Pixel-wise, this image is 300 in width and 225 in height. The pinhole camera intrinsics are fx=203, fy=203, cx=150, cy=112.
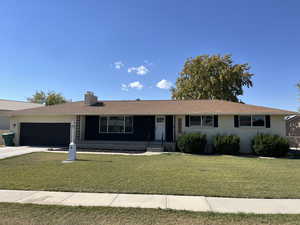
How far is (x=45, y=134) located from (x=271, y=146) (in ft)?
55.8

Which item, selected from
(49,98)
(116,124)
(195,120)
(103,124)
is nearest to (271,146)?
(195,120)

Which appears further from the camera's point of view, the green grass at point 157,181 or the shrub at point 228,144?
the shrub at point 228,144

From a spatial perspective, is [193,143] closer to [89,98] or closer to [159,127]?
[159,127]

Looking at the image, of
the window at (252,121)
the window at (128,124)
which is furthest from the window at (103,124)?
the window at (252,121)

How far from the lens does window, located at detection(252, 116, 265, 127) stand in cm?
1411

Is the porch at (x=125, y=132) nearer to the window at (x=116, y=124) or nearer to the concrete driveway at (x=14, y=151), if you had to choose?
the window at (x=116, y=124)

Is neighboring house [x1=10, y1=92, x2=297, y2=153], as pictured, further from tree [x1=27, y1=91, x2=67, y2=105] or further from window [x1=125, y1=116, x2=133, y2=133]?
tree [x1=27, y1=91, x2=67, y2=105]

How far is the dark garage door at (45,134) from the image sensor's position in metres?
17.0

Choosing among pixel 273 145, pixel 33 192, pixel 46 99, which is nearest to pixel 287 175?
pixel 273 145

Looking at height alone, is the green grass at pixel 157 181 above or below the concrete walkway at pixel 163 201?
above

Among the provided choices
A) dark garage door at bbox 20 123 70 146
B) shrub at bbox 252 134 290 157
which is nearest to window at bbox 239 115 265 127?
shrub at bbox 252 134 290 157

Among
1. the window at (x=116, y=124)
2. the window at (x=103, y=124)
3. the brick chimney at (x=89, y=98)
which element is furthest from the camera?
the brick chimney at (x=89, y=98)

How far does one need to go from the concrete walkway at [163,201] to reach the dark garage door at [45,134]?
12.1m

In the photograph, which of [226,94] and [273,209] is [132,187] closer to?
[273,209]
